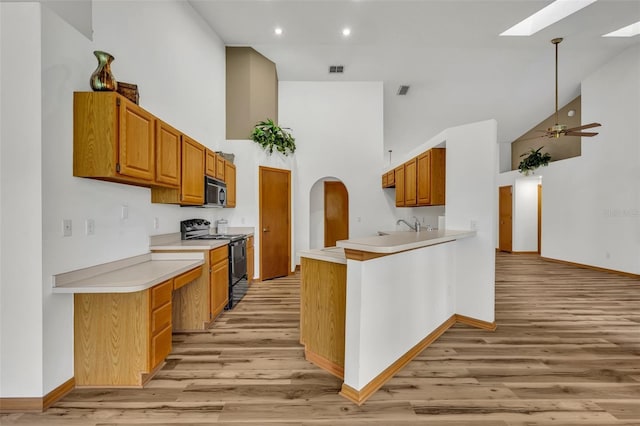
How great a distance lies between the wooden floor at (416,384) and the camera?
1658 millimetres

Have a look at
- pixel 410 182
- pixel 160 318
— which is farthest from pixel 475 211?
pixel 160 318

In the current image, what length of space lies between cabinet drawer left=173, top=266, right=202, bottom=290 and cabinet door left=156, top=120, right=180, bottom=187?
893mm

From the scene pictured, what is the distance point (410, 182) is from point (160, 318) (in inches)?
151

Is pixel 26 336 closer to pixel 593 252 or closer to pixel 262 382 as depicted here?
pixel 262 382

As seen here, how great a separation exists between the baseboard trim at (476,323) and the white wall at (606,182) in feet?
15.5

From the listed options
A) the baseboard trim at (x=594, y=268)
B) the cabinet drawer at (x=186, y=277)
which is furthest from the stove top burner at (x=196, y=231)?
the baseboard trim at (x=594, y=268)

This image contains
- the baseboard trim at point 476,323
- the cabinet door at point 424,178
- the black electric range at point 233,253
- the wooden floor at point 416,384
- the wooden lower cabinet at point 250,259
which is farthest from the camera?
the wooden lower cabinet at point 250,259

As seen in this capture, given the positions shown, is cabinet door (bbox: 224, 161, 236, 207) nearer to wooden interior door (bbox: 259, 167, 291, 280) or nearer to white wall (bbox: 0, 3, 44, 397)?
wooden interior door (bbox: 259, 167, 291, 280)

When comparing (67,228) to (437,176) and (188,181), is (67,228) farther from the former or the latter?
(437,176)

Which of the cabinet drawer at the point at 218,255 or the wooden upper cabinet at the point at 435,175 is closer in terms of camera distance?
the cabinet drawer at the point at 218,255

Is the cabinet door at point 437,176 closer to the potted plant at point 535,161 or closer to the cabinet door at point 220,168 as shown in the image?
the cabinet door at point 220,168

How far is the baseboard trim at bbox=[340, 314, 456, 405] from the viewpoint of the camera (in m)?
1.77

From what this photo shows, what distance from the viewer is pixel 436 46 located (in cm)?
494

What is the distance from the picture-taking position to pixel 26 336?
1.68 m
